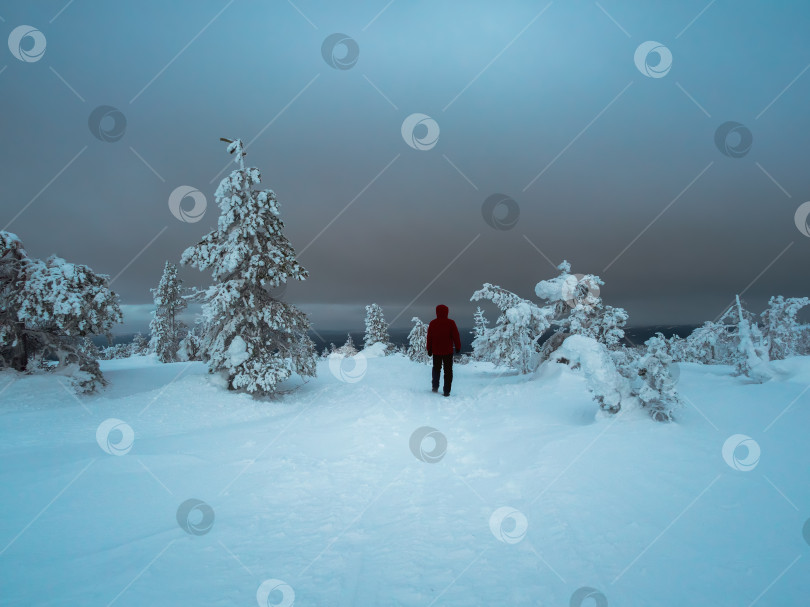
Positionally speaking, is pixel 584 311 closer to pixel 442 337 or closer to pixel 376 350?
pixel 442 337

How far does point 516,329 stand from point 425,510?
12.0 m

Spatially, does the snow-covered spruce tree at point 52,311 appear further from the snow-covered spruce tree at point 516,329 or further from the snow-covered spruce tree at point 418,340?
the snow-covered spruce tree at point 418,340

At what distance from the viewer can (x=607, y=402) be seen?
681cm

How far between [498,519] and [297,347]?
9.25 meters

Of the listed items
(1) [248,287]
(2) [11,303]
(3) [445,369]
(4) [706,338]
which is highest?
(4) [706,338]

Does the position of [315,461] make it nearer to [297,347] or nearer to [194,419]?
[194,419]

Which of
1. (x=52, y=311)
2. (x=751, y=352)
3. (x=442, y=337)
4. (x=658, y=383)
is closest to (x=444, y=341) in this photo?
(x=442, y=337)

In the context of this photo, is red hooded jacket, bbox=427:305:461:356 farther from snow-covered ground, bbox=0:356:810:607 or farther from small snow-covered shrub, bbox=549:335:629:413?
small snow-covered shrub, bbox=549:335:629:413

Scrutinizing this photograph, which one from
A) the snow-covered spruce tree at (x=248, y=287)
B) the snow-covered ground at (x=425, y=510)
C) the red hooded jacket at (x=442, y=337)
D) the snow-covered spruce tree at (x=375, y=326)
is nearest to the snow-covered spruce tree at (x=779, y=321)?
the snow-covered ground at (x=425, y=510)

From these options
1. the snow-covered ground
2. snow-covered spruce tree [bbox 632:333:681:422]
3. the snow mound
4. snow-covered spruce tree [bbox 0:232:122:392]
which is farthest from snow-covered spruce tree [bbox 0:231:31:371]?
the snow mound

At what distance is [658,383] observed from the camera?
6.44m

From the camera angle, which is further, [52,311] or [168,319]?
[168,319]

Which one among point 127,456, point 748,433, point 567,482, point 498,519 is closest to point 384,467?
point 498,519

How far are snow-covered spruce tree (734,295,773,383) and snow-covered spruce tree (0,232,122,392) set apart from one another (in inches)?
688
